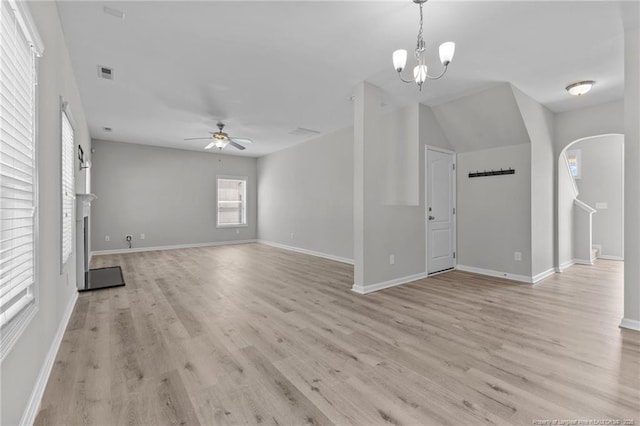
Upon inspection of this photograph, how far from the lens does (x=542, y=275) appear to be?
14.7ft

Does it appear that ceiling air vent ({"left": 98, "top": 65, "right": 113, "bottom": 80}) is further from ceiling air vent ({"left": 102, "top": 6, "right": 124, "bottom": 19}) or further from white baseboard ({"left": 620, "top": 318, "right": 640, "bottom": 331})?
white baseboard ({"left": 620, "top": 318, "right": 640, "bottom": 331})

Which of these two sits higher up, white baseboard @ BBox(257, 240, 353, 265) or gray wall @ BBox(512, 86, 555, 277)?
gray wall @ BBox(512, 86, 555, 277)

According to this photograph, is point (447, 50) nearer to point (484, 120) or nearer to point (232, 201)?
point (484, 120)

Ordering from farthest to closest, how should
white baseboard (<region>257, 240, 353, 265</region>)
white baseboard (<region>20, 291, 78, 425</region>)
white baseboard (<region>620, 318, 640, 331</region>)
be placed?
white baseboard (<region>257, 240, 353, 265</region>) → white baseboard (<region>620, 318, 640, 331</region>) → white baseboard (<region>20, 291, 78, 425</region>)

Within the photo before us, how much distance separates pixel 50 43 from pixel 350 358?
126 inches

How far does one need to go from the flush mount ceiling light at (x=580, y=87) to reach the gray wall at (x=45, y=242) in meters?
5.39

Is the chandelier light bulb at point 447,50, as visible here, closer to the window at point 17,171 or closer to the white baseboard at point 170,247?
the window at point 17,171

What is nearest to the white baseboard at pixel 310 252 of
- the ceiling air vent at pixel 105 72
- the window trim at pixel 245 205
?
the window trim at pixel 245 205

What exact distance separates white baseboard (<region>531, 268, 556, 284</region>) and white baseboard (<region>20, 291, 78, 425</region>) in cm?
535

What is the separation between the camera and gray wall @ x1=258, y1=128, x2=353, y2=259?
19.7ft

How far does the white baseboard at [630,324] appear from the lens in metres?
2.64

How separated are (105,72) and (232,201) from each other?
18.8 feet

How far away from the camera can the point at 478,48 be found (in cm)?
297

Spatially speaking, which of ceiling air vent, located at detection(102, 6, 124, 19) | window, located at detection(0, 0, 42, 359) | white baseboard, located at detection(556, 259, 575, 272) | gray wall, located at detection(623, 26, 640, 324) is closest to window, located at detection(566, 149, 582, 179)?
white baseboard, located at detection(556, 259, 575, 272)
